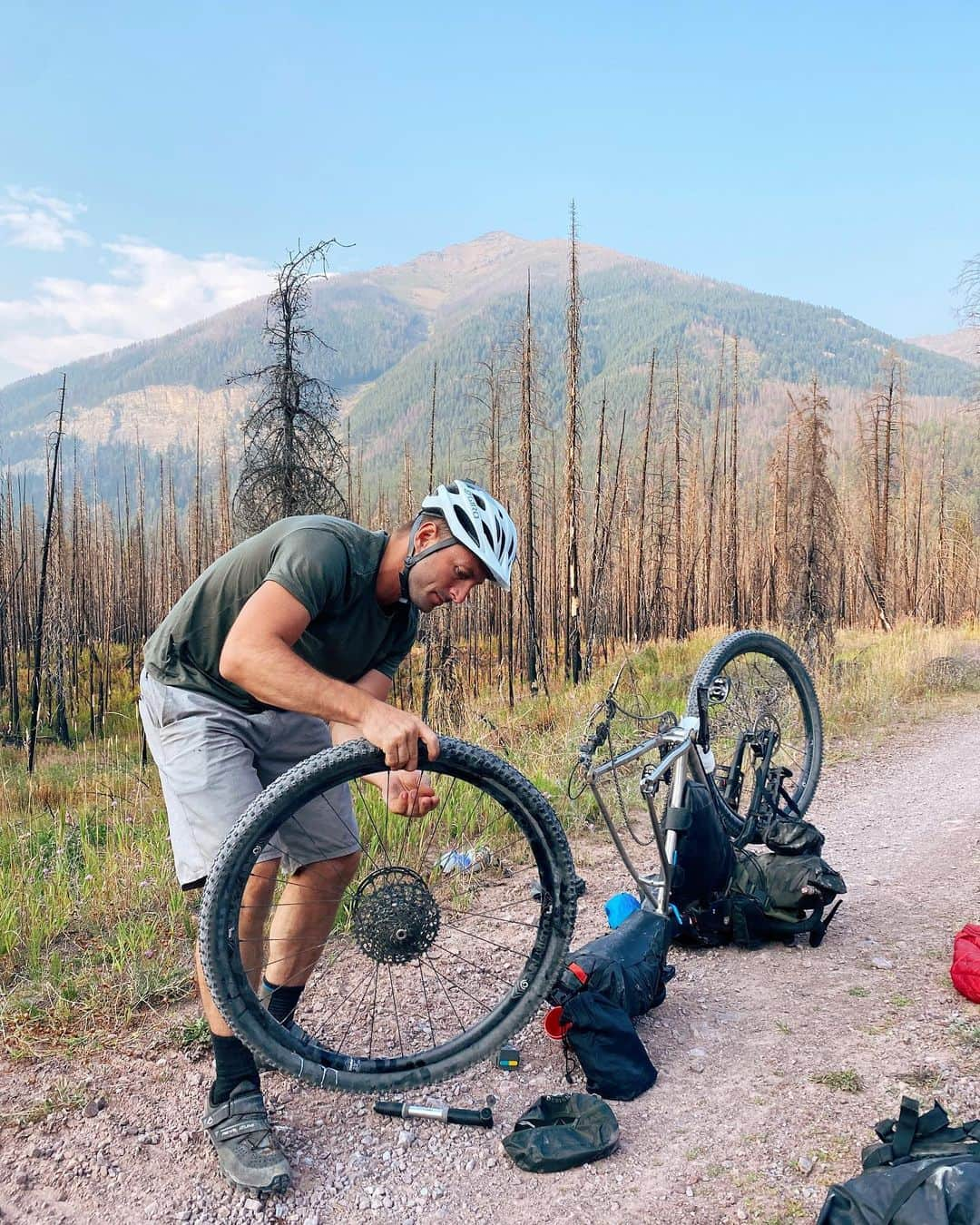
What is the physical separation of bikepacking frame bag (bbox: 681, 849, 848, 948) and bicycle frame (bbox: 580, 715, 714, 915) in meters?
0.29

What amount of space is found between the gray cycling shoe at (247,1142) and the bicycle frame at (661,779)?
1.55 m

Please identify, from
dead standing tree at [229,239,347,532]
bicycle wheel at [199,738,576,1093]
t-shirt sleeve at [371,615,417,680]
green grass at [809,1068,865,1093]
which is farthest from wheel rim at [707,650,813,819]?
dead standing tree at [229,239,347,532]

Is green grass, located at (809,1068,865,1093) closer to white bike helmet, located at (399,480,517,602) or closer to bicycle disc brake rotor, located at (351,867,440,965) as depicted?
bicycle disc brake rotor, located at (351,867,440,965)

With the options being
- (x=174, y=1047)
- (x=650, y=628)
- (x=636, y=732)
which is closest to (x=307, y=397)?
(x=636, y=732)

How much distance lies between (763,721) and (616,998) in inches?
98.6

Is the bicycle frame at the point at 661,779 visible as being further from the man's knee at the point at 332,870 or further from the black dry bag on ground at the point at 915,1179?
the black dry bag on ground at the point at 915,1179

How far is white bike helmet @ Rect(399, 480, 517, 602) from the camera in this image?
8.41 feet

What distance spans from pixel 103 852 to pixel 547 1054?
358 centimetres

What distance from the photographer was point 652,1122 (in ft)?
8.52

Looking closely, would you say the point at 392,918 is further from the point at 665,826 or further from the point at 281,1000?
the point at 665,826

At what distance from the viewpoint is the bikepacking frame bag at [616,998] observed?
9.01 feet

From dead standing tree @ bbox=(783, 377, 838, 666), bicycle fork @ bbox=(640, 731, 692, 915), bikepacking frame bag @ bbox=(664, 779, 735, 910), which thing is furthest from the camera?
dead standing tree @ bbox=(783, 377, 838, 666)

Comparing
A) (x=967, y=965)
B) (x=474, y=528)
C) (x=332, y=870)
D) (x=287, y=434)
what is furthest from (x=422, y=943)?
(x=287, y=434)

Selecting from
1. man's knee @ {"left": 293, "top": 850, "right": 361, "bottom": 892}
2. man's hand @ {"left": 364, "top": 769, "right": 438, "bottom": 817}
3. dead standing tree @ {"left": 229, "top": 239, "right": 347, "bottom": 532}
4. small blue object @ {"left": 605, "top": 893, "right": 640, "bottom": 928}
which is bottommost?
small blue object @ {"left": 605, "top": 893, "right": 640, "bottom": 928}
